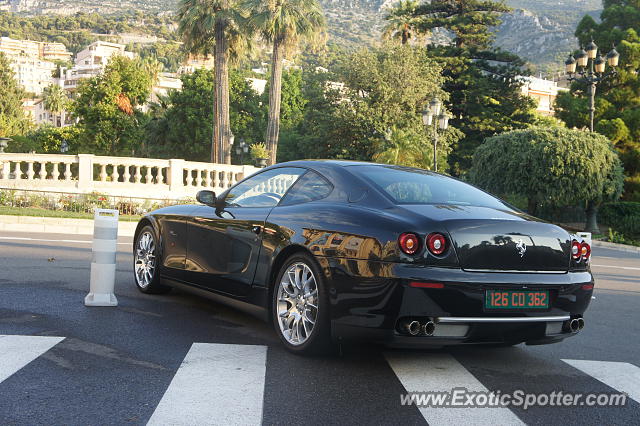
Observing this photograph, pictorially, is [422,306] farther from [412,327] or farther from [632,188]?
[632,188]

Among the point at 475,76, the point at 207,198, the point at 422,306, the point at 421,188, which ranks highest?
the point at 475,76

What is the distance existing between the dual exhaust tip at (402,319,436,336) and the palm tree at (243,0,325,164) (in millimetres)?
34332

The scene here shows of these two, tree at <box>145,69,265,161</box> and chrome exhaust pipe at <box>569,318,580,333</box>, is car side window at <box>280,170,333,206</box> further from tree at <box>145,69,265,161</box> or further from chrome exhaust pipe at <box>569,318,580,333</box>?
tree at <box>145,69,265,161</box>

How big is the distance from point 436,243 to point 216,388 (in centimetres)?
164

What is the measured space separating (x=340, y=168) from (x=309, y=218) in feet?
1.86

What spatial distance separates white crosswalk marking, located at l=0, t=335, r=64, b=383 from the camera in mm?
4485

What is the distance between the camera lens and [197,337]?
5688mm

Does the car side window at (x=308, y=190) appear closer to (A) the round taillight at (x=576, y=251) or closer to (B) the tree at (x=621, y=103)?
(A) the round taillight at (x=576, y=251)

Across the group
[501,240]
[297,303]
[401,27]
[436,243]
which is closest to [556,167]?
[401,27]

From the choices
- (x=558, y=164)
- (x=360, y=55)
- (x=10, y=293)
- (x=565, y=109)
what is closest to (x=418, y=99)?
(x=360, y=55)

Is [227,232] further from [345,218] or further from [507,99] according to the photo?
[507,99]

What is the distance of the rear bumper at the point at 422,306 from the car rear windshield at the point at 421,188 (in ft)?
2.40

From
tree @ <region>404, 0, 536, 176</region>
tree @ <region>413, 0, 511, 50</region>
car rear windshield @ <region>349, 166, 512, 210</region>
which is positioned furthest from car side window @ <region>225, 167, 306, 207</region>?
tree @ <region>413, 0, 511, 50</region>

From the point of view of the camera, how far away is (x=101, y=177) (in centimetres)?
2859
